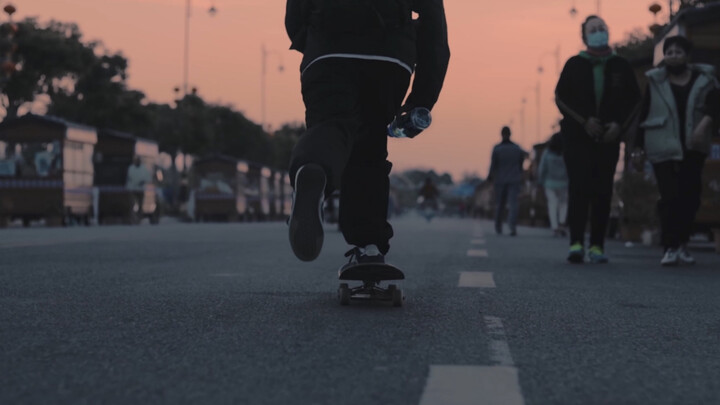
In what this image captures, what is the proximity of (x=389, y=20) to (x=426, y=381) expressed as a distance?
7.39 feet

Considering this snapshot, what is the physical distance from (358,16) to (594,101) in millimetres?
4991

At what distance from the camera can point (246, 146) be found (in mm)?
94000

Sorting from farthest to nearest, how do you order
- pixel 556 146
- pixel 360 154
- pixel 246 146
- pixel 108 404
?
pixel 246 146
pixel 556 146
pixel 360 154
pixel 108 404

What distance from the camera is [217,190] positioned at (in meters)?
44.8

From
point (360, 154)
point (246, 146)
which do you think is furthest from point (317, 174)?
point (246, 146)

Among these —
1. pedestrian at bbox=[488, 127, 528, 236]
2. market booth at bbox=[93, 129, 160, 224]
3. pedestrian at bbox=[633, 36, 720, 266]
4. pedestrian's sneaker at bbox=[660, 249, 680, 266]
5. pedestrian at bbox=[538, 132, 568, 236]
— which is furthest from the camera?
market booth at bbox=[93, 129, 160, 224]

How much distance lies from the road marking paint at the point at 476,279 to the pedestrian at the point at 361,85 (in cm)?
129

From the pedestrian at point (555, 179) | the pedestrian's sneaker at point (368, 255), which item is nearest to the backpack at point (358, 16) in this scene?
the pedestrian's sneaker at point (368, 255)

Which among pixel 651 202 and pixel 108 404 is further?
pixel 651 202

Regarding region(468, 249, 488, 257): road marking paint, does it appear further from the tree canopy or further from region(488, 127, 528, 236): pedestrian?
the tree canopy

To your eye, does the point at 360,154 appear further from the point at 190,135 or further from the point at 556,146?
the point at 190,135

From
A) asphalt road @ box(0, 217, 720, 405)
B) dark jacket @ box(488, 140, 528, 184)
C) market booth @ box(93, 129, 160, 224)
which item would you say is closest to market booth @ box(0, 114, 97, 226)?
market booth @ box(93, 129, 160, 224)

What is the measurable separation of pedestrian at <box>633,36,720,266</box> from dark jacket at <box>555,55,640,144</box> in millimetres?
262

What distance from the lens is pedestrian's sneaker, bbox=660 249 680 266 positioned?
9.15 metres
